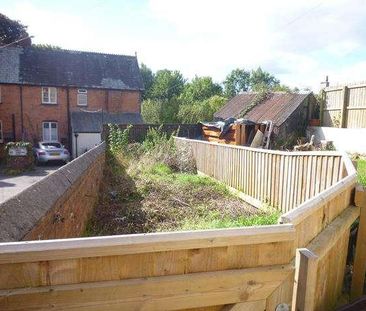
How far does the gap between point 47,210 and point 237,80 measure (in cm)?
7509

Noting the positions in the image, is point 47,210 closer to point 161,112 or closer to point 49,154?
point 49,154

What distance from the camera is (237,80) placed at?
7475 centimetres

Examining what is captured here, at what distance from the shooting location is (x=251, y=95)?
24.7 m

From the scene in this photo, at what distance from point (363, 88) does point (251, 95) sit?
971cm

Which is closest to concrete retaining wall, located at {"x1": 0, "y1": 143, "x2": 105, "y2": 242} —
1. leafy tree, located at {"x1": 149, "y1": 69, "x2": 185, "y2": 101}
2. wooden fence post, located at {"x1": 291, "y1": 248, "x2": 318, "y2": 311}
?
wooden fence post, located at {"x1": 291, "y1": 248, "x2": 318, "y2": 311}

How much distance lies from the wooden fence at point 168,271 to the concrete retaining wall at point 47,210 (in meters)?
0.72

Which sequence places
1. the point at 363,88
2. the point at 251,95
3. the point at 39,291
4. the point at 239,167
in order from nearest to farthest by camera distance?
the point at 39,291, the point at 239,167, the point at 363,88, the point at 251,95

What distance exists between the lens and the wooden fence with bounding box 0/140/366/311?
1675 millimetres

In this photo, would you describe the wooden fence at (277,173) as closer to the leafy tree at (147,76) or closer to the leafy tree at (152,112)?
the leafy tree at (152,112)

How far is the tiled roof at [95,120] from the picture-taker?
24766 mm

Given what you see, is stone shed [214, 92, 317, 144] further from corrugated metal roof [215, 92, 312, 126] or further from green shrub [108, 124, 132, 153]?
green shrub [108, 124, 132, 153]

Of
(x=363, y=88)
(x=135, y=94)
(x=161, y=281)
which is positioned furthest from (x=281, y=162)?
(x=135, y=94)

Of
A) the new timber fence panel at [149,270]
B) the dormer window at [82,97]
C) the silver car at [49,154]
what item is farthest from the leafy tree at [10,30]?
the new timber fence panel at [149,270]

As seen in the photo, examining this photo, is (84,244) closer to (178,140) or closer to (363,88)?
(178,140)
